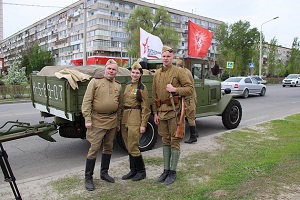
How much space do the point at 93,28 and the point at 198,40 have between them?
60.3 m

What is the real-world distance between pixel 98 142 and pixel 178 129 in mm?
1078

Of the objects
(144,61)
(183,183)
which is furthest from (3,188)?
(144,61)

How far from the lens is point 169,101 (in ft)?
13.4

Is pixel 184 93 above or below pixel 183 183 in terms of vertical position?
above

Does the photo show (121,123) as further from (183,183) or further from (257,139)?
(257,139)

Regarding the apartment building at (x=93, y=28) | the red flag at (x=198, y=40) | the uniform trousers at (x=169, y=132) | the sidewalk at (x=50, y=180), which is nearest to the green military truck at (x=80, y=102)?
the sidewalk at (x=50, y=180)

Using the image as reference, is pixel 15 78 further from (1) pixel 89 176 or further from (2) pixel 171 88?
(2) pixel 171 88

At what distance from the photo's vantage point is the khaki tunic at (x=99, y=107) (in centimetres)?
397

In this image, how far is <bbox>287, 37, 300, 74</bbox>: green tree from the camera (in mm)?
65875

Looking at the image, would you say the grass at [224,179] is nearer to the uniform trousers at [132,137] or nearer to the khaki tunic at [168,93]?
the uniform trousers at [132,137]

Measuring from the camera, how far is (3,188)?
4074 mm

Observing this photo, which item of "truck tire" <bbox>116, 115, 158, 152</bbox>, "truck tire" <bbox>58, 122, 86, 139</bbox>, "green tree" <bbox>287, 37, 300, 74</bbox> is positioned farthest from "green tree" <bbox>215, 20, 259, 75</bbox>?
"truck tire" <bbox>58, 122, 86, 139</bbox>

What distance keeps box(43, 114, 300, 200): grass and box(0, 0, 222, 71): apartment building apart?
4932 centimetres

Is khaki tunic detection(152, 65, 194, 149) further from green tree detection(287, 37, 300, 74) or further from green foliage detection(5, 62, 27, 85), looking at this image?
green tree detection(287, 37, 300, 74)
